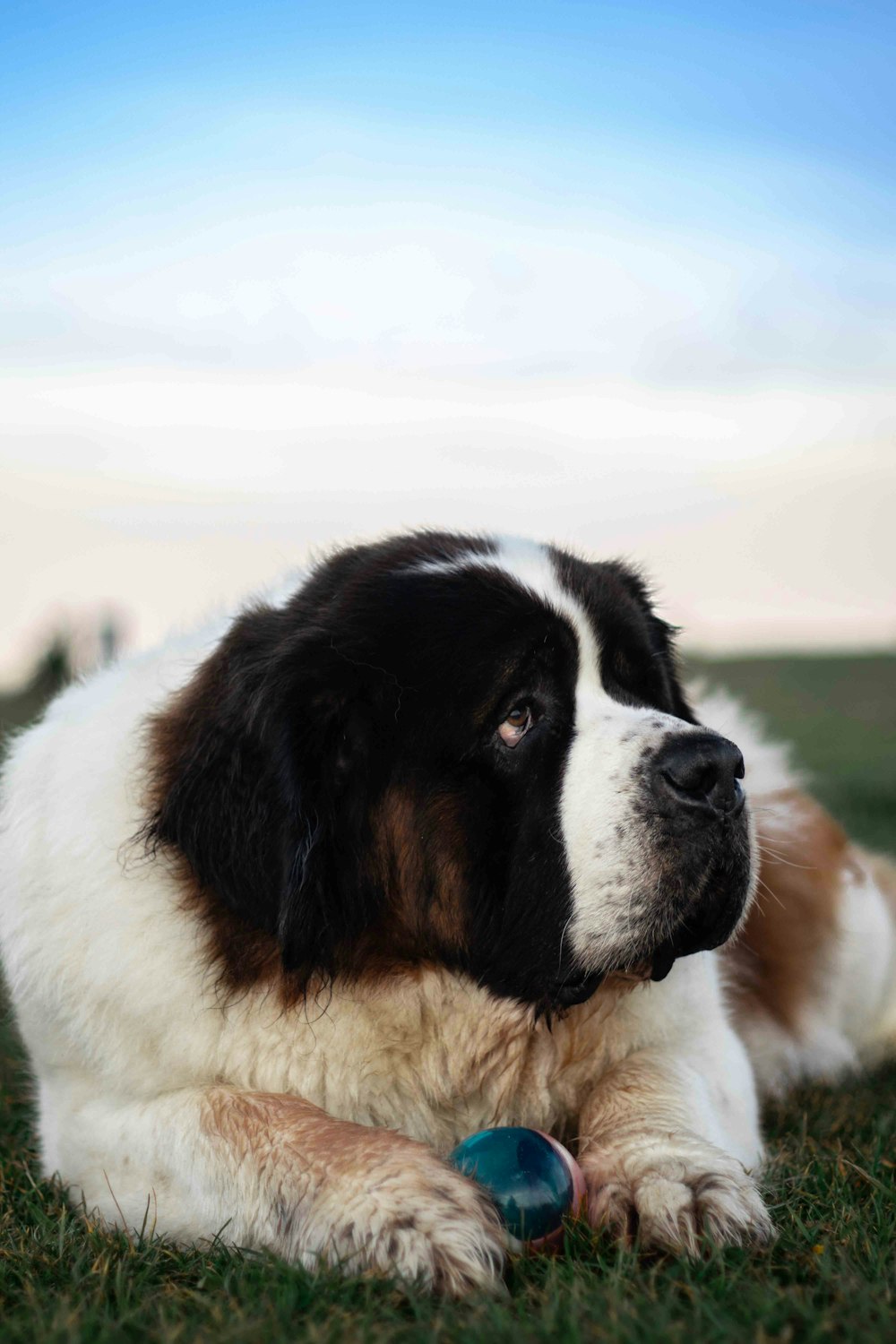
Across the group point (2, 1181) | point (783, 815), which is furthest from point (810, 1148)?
point (2, 1181)

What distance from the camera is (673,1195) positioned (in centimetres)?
224

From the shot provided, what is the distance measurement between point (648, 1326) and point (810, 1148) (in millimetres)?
1427

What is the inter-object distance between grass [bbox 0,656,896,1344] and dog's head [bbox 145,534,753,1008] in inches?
20.8

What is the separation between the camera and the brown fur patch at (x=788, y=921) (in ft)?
12.5

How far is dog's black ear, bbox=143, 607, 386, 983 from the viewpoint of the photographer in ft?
8.16

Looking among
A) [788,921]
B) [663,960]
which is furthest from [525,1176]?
[788,921]

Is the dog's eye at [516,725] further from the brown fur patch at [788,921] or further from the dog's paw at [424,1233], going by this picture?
the brown fur patch at [788,921]

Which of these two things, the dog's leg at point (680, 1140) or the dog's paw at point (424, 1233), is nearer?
the dog's paw at point (424, 1233)

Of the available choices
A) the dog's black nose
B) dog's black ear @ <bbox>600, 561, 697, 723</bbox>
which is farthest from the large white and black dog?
dog's black ear @ <bbox>600, 561, 697, 723</bbox>

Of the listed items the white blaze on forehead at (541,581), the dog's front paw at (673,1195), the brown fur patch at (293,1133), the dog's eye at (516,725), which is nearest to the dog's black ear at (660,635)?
the white blaze on forehead at (541,581)

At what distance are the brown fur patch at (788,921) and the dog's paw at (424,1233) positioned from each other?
1.70 m

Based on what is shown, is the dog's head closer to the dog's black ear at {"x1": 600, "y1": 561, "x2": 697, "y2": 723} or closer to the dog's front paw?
the dog's front paw

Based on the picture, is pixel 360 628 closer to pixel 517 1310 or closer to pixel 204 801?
pixel 204 801

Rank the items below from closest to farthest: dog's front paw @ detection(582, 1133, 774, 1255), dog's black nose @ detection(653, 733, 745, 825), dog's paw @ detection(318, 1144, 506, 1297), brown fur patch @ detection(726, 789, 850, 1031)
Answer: dog's paw @ detection(318, 1144, 506, 1297) → dog's front paw @ detection(582, 1133, 774, 1255) → dog's black nose @ detection(653, 733, 745, 825) → brown fur patch @ detection(726, 789, 850, 1031)
